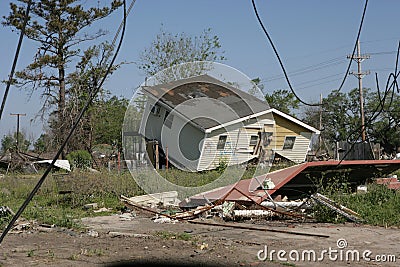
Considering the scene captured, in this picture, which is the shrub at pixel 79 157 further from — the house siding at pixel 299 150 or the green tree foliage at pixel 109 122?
the house siding at pixel 299 150

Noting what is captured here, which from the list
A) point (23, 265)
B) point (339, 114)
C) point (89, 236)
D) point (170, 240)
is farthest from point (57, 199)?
point (339, 114)

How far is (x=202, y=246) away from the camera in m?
6.08

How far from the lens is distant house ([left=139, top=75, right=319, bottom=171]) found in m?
16.8

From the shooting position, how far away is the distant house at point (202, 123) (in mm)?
16812

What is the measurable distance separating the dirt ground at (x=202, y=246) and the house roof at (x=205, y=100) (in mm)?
8398

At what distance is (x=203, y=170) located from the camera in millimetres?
16531

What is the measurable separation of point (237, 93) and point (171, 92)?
2487 millimetres

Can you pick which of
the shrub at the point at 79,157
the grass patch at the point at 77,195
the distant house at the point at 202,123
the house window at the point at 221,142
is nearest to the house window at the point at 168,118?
the distant house at the point at 202,123

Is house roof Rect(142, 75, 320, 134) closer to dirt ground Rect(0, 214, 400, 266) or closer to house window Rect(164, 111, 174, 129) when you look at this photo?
house window Rect(164, 111, 174, 129)

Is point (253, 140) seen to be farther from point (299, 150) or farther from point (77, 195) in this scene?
point (77, 195)

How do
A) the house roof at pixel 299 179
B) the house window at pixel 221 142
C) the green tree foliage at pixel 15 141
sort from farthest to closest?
1. the green tree foliage at pixel 15 141
2. the house window at pixel 221 142
3. the house roof at pixel 299 179

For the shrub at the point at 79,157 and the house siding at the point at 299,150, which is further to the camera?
the house siding at the point at 299,150

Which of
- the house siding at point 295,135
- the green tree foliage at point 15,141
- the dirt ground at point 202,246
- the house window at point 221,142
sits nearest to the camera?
the dirt ground at point 202,246

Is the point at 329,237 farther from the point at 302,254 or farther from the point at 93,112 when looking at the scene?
the point at 93,112
